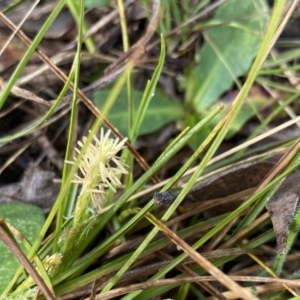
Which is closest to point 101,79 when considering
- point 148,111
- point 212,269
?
point 148,111

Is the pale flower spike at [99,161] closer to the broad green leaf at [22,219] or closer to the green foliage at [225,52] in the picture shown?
the broad green leaf at [22,219]

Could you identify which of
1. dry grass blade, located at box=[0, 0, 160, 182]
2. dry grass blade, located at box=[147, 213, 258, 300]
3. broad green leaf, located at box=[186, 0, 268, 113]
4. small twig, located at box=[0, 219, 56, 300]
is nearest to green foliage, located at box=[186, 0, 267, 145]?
broad green leaf, located at box=[186, 0, 268, 113]

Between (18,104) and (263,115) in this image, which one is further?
(263,115)

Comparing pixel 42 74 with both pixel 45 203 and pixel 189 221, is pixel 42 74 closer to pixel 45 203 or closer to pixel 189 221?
pixel 45 203

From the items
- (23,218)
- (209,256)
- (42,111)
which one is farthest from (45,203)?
(209,256)

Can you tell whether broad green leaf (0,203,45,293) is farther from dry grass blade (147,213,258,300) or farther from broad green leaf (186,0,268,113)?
broad green leaf (186,0,268,113)
